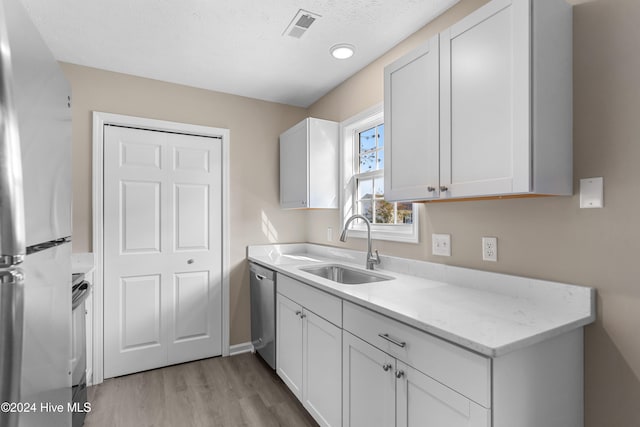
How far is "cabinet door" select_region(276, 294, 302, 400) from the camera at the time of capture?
2.12 meters

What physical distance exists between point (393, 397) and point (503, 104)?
4.07 ft

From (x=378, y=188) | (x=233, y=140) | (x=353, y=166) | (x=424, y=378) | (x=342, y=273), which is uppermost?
(x=233, y=140)

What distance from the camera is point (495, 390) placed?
0.99 m

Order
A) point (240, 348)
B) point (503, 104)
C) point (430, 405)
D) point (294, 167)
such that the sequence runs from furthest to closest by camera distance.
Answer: point (240, 348), point (294, 167), point (503, 104), point (430, 405)

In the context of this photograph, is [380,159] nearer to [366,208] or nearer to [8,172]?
[366,208]

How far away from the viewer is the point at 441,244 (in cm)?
192

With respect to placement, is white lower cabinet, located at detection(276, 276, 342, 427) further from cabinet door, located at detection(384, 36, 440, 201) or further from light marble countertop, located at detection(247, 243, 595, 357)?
cabinet door, located at detection(384, 36, 440, 201)

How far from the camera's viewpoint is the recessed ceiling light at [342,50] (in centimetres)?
226

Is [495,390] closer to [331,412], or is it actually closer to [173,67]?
[331,412]

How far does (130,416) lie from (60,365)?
5.27 feet

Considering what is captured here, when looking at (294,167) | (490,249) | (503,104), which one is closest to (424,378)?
(490,249)

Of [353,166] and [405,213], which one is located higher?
[353,166]

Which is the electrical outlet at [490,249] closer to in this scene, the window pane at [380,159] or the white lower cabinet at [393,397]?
the white lower cabinet at [393,397]

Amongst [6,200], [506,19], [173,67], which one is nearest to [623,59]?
[506,19]
